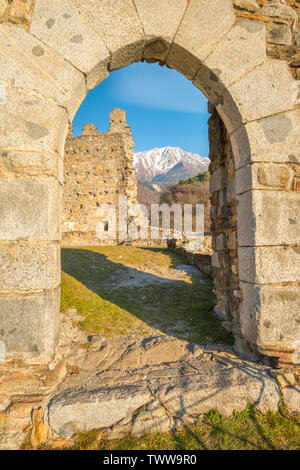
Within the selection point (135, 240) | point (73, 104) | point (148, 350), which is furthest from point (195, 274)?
point (135, 240)

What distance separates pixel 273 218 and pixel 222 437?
1778 mm

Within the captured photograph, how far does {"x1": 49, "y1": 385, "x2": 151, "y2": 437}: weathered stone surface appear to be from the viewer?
73.0 inches

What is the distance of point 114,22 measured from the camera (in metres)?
2.29

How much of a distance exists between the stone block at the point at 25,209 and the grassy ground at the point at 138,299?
154 centimetres

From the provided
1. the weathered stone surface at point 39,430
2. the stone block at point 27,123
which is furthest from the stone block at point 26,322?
the stone block at point 27,123

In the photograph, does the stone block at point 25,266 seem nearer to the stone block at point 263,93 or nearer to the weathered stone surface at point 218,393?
the weathered stone surface at point 218,393

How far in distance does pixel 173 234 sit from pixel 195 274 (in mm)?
8635

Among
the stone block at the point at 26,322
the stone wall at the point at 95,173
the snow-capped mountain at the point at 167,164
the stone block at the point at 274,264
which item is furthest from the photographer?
the snow-capped mountain at the point at 167,164

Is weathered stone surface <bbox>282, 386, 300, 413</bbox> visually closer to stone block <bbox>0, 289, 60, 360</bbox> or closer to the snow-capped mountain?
stone block <bbox>0, 289, 60, 360</bbox>

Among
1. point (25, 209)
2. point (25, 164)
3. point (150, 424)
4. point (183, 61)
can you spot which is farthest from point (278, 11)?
point (150, 424)

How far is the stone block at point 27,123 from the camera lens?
2.12 m

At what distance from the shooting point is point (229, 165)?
3109mm

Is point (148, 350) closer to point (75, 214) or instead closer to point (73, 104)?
point (73, 104)

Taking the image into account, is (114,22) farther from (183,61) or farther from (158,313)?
(158,313)
